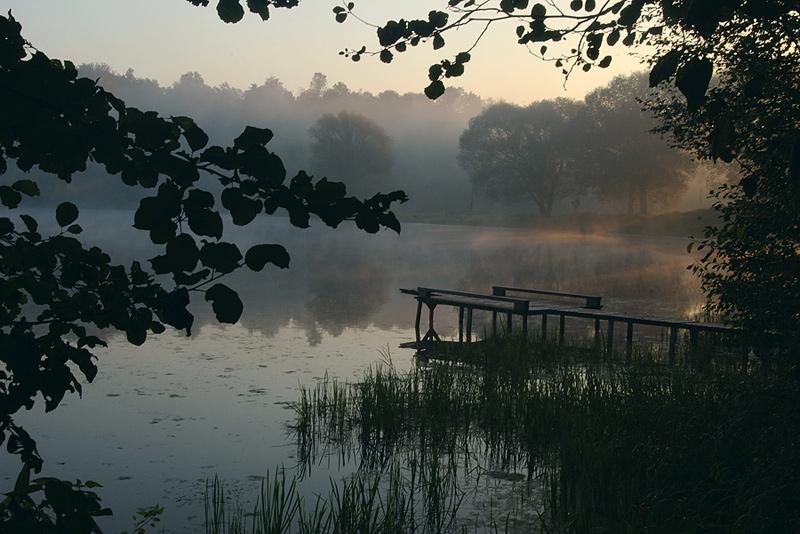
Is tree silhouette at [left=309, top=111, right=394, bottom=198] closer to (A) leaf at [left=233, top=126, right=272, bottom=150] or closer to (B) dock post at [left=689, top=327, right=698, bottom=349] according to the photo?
(B) dock post at [left=689, top=327, right=698, bottom=349]

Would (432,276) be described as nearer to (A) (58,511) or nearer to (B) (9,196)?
(B) (9,196)

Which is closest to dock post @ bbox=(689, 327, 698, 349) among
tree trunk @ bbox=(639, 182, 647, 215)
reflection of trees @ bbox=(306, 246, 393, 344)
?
reflection of trees @ bbox=(306, 246, 393, 344)

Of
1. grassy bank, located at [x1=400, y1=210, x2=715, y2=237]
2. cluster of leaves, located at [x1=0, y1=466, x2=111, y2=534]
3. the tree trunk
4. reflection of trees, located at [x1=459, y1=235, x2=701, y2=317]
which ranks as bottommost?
cluster of leaves, located at [x1=0, y1=466, x2=111, y2=534]

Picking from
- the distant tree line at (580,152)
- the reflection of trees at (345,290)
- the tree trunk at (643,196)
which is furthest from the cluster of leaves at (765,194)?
the tree trunk at (643,196)

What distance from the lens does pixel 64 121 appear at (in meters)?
2.55

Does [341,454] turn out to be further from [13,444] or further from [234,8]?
[234,8]

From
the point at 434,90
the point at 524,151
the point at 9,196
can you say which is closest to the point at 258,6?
the point at 9,196

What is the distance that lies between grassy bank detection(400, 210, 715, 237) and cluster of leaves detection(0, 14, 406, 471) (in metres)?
43.9

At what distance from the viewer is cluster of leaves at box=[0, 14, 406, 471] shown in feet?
6.89

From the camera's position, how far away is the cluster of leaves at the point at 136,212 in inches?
82.7

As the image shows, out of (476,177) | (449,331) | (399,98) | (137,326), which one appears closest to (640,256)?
(449,331)

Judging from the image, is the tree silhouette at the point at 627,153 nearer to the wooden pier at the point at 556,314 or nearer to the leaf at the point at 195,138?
the wooden pier at the point at 556,314

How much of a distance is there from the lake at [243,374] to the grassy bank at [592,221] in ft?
72.7

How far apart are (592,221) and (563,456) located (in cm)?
5554
